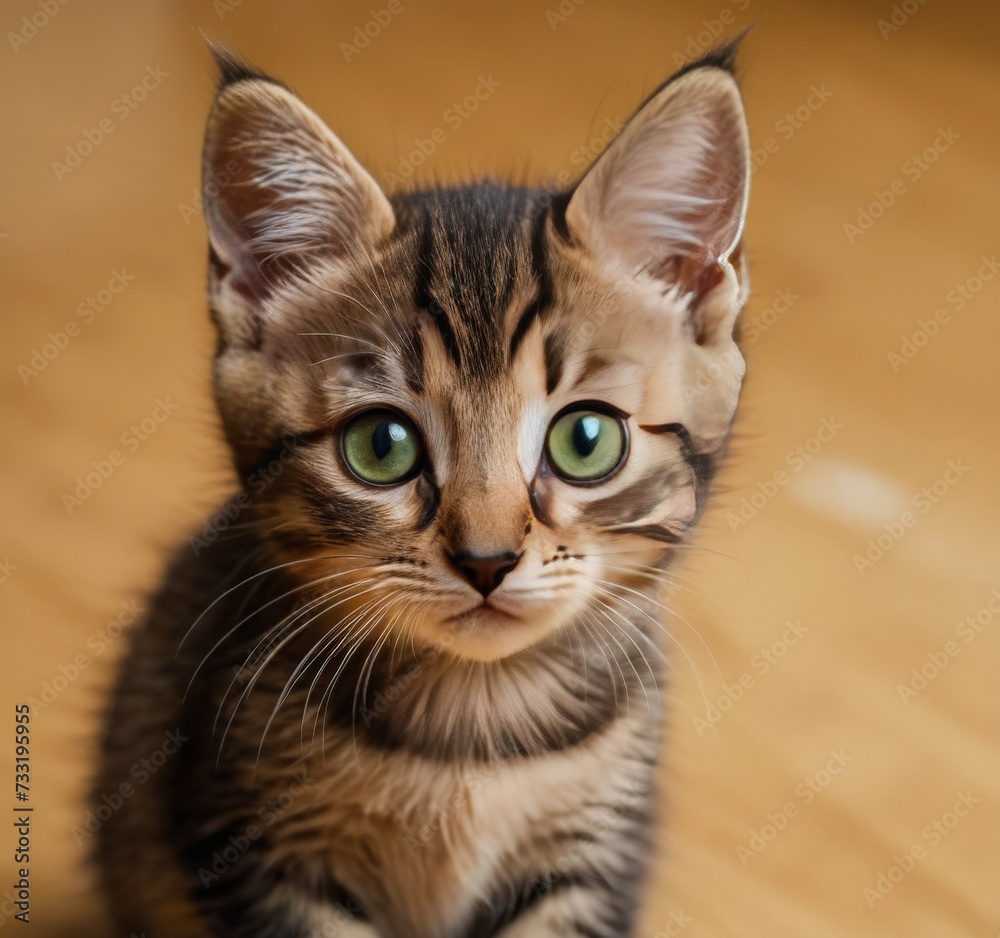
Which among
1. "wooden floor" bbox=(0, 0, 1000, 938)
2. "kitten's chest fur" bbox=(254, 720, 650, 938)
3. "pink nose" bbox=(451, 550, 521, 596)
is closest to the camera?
"pink nose" bbox=(451, 550, 521, 596)

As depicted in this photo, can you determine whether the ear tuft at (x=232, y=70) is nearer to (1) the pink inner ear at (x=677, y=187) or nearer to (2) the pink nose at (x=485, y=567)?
(1) the pink inner ear at (x=677, y=187)

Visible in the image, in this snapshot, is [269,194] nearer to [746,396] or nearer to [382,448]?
[382,448]

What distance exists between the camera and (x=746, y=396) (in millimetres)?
845

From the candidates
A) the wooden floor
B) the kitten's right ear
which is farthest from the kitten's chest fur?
the kitten's right ear

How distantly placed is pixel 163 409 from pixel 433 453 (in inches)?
21.4

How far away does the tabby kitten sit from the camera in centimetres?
70

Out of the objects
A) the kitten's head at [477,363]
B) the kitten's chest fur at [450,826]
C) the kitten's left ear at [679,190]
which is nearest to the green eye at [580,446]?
the kitten's head at [477,363]

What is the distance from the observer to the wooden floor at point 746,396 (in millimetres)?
969

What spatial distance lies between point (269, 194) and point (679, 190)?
0.26m

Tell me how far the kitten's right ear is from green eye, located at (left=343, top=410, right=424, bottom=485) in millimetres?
110

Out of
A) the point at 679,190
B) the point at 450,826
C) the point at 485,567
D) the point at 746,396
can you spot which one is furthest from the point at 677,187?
the point at 450,826

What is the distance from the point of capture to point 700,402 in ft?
2.49

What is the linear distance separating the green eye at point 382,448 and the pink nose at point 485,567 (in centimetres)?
7

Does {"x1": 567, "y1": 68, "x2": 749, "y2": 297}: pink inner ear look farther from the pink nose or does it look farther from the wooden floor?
the pink nose
